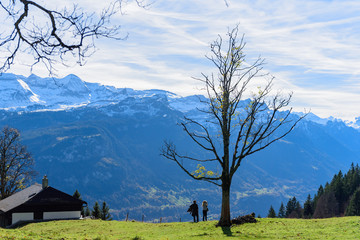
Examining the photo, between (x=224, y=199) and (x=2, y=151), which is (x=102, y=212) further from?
(x=224, y=199)

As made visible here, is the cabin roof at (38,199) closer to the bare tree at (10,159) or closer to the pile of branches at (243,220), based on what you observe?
the bare tree at (10,159)

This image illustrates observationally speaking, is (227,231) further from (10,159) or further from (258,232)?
(10,159)

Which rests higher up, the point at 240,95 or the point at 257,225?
the point at 240,95

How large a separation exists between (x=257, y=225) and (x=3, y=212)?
42.8m

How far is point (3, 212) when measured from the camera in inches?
2233

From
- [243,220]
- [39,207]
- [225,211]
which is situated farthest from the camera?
[39,207]

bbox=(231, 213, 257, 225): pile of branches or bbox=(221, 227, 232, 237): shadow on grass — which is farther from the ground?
bbox=(231, 213, 257, 225): pile of branches

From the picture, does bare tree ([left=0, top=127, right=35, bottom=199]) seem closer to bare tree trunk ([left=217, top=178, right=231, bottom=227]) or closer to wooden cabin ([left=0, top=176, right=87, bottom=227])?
wooden cabin ([left=0, top=176, right=87, bottom=227])

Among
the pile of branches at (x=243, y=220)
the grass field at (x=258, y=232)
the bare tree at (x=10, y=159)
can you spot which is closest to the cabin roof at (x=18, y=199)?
the bare tree at (x=10, y=159)

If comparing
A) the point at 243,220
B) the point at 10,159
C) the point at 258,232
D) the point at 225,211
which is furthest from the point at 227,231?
the point at 10,159

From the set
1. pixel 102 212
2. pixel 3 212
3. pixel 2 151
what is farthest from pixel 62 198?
pixel 102 212

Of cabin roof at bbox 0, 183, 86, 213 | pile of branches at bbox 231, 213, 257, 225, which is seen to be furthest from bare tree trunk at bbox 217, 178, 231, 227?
cabin roof at bbox 0, 183, 86, 213

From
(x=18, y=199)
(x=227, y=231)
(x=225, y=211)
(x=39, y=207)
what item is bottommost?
(x=39, y=207)

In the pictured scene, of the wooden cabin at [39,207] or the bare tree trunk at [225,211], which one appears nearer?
the bare tree trunk at [225,211]
